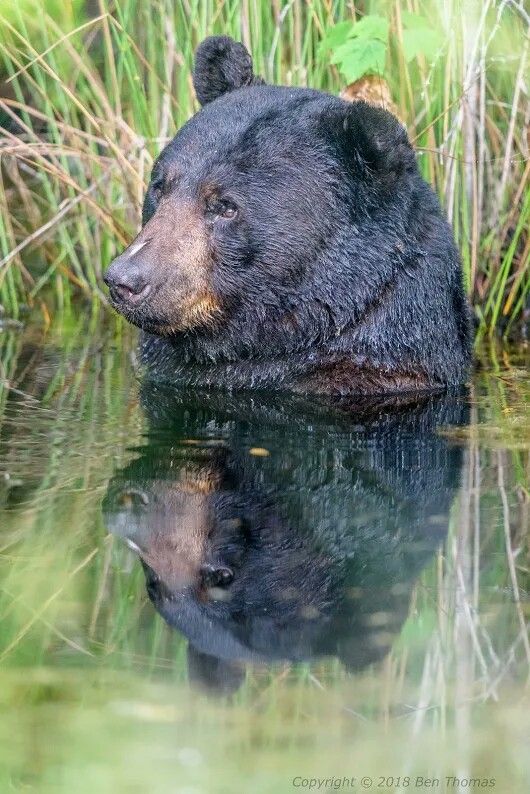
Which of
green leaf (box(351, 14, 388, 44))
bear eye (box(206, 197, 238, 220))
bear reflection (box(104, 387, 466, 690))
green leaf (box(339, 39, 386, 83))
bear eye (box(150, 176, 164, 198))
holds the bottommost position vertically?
bear reflection (box(104, 387, 466, 690))

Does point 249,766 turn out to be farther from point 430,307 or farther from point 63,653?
point 430,307

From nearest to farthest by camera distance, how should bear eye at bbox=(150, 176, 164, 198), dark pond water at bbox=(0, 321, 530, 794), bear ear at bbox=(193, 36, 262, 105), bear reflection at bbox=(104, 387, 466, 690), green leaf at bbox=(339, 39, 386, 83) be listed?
1. dark pond water at bbox=(0, 321, 530, 794)
2. bear reflection at bbox=(104, 387, 466, 690)
3. bear eye at bbox=(150, 176, 164, 198)
4. bear ear at bbox=(193, 36, 262, 105)
5. green leaf at bbox=(339, 39, 386, 83)

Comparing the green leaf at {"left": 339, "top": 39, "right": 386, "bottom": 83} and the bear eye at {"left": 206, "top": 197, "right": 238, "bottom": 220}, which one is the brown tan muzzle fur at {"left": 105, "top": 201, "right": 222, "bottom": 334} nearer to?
the bear eye at {"left": 206, "top": 197, "right": 238, "bottom": 220}

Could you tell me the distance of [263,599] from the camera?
3.59m

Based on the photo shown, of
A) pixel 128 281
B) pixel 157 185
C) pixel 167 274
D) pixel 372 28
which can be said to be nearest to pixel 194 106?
pixel 372 28

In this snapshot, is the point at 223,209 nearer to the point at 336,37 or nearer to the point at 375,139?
the point at 375,139

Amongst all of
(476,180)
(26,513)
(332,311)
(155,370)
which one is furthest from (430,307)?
(26,513)

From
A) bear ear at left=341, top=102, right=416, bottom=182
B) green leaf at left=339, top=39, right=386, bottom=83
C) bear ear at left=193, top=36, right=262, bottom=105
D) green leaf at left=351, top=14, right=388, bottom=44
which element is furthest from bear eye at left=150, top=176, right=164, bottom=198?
green leaf at left=351, top=14, right=388, bottom=44

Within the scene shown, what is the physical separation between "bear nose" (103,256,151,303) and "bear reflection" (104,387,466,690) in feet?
1.78

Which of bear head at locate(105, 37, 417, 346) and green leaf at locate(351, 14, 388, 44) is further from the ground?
green leaf at locate(351, 14, 388, 44)

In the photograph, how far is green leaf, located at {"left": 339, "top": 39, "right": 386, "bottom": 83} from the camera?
6746 millimetres

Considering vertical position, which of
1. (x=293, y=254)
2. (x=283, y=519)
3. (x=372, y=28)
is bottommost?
(x=283, y=519)

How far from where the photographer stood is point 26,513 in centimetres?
422

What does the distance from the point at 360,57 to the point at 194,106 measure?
4.97 ft
